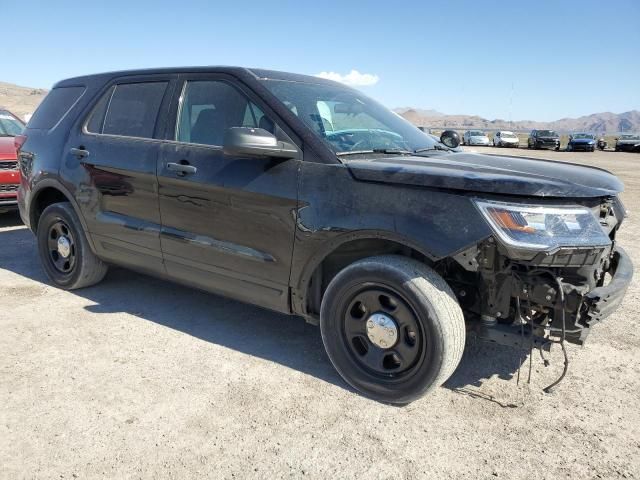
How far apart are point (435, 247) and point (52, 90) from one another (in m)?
4.05

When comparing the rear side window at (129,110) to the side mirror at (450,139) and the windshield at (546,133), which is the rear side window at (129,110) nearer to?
the side mirror at (450,139)

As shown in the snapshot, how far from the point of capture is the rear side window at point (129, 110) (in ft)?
12.1

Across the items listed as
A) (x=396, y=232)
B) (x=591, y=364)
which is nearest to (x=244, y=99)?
(x=396, y=232)

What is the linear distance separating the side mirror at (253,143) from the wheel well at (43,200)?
7.44ft

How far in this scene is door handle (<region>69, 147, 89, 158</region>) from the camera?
400 centimetres

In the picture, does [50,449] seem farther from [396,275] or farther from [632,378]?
[632,378]

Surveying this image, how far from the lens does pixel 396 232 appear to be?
2.54 metres

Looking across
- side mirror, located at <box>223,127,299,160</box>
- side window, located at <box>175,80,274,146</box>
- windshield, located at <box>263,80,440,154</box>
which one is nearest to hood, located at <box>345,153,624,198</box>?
windshield, located at <box>263,80,440,154</box>

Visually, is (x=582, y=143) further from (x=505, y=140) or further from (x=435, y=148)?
(x=435, y=148)

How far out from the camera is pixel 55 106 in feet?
14.7

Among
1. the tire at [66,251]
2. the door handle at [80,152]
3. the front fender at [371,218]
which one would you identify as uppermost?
the door handle at [80,152]

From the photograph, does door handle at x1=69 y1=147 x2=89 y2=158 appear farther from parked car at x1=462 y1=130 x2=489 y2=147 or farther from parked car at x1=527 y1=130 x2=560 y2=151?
parked car at x1=462 y1=130 x2=489 y2=147

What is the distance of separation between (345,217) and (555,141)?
4088cm

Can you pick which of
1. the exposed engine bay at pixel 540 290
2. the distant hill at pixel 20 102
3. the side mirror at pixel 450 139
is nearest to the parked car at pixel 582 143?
the side mirror at pixel 450 139
